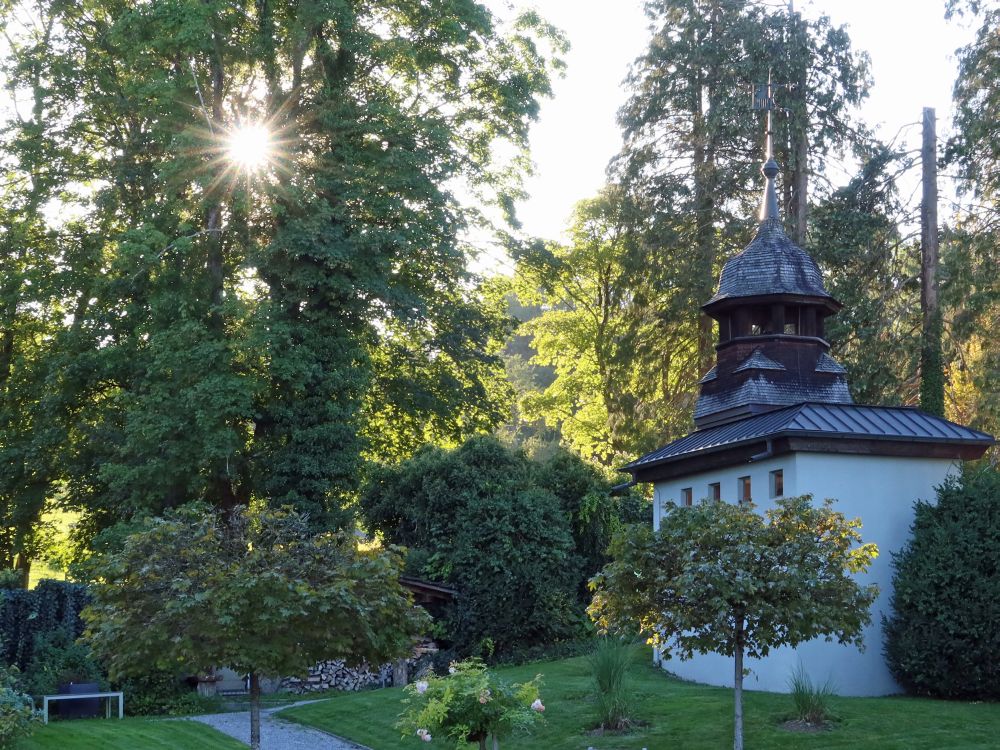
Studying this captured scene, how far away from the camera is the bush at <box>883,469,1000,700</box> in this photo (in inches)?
730

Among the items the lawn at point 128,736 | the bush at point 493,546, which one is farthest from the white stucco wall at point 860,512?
the lawn at point 128,736

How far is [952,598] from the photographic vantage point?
1886 centimetres

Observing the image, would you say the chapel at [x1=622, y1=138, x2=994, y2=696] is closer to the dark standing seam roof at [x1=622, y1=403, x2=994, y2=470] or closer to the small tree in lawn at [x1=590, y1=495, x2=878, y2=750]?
the dark standing seam roof at [x1=622, y1=403, x2=994, y2=470]

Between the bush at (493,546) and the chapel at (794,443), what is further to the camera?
the bush at (493,546)

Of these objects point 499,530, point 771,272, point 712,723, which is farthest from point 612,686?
point 771,272

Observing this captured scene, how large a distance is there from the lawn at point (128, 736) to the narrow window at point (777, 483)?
9935 mm

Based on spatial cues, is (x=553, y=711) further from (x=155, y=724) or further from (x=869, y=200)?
(x=869, y=200)

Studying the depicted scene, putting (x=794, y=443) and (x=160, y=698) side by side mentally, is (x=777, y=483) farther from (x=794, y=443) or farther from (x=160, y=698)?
(x=160, y=698)

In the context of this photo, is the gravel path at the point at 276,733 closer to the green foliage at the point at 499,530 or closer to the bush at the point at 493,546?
the bush at the point at 493,546

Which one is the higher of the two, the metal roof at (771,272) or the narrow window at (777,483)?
the metal roof at (771,272)

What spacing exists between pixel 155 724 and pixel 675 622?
10072 millimetres

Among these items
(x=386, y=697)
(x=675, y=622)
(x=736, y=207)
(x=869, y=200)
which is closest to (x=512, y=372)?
(x=736, y=207)

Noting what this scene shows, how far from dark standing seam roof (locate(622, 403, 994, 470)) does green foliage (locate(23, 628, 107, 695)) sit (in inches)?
482

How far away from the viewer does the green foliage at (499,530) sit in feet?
93.9
